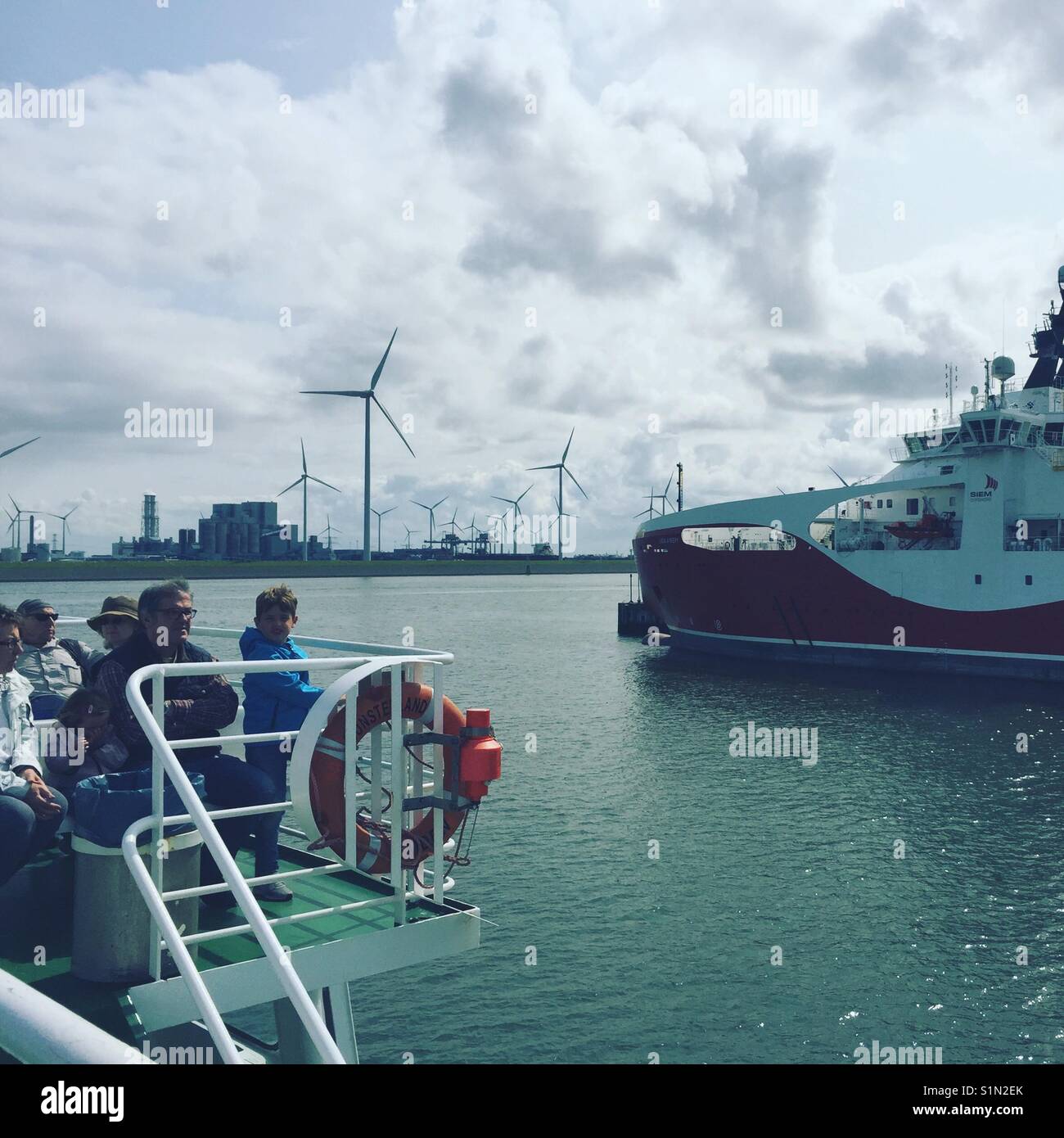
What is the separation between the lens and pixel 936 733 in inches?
1177

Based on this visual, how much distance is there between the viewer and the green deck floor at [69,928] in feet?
17.9

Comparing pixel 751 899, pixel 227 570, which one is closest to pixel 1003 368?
pixel 751 899

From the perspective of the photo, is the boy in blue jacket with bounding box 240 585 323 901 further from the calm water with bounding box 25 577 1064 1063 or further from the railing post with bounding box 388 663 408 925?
the calm water with bounding box 25 577 1064 1063

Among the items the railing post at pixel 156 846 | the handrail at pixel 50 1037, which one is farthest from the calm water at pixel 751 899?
the handrail at pixel 50 1037

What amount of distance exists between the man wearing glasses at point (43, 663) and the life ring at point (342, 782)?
121 inches

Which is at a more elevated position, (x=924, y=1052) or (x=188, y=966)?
(x=188, y=966)

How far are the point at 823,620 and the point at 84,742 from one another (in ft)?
146

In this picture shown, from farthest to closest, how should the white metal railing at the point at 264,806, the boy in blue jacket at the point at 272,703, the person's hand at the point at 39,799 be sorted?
the boy in blue jacket at the point at 272,703, the person's hand at the point at 39,799, the white metal railing at the point at 264,806

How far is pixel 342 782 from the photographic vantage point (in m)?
6.57

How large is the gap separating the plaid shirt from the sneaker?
1.06 metres

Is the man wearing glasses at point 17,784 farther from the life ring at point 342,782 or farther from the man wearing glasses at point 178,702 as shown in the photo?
the life ring at point 342,782

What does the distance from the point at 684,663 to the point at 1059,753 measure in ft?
79.8

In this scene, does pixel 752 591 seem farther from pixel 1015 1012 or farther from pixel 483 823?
pixel 1015 1012

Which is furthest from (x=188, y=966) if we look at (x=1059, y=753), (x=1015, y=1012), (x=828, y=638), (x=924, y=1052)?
(x=828, y=638)
